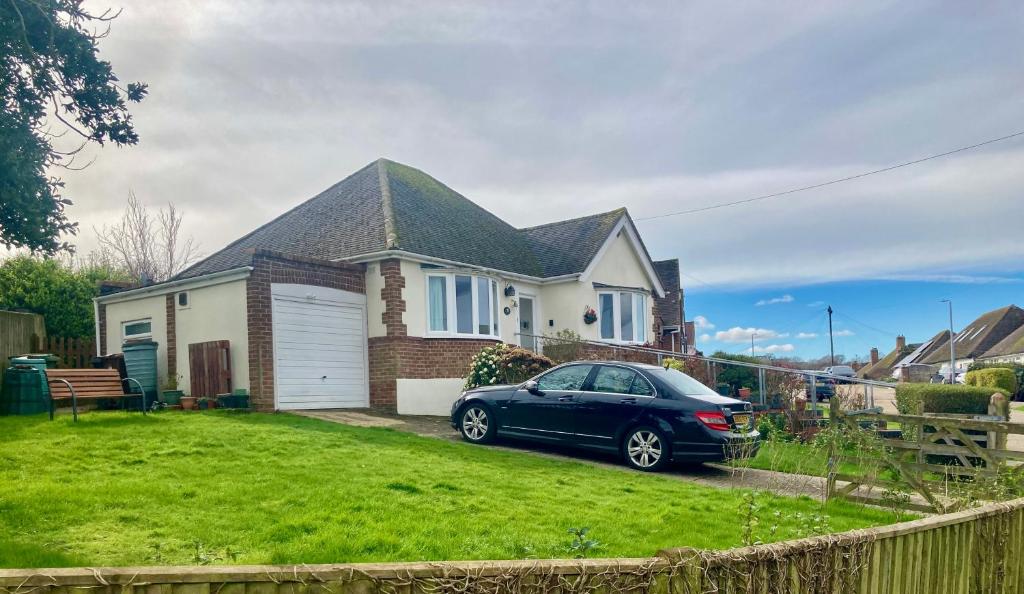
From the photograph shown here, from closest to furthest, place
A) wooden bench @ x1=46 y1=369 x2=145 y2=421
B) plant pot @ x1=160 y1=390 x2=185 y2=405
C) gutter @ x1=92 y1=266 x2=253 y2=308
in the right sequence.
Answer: wooden bench @ x1=46 y1=369 x2=145 y2=421, gutter @ x1=92 y1=266 x2=253 y2=308, plant pot @ x1=160 y1=390 x2=185 y2=405

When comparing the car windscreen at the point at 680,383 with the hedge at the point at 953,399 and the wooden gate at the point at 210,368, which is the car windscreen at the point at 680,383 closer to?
the hedge at the point at 953,399

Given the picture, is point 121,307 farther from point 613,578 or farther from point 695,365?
point 613,578

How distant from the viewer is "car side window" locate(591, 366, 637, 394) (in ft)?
37.4

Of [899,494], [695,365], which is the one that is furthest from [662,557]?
[695,365]

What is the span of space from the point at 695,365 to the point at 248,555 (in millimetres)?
14397

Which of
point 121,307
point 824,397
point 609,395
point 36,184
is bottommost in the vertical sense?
point 824,397

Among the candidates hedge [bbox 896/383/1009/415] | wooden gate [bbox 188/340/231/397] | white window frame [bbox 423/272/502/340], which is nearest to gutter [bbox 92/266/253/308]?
wooden gate [bbox 188/340/231/397]

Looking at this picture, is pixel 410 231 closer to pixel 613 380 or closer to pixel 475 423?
pixel 475 423

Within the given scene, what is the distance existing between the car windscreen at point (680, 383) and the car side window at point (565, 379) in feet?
3.82

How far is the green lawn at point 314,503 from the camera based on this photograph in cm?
555

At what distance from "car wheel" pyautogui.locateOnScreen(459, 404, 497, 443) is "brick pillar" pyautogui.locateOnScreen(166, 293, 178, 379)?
301 inches

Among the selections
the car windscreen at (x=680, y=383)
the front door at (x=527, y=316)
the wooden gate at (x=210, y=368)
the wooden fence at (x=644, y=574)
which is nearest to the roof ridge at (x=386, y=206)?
the wooden gate at (x=210, y=368)

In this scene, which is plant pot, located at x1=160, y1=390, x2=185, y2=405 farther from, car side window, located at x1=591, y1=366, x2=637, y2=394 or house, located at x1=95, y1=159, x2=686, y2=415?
car side window, located at x1=591, y1=366, x2=637, y2=394

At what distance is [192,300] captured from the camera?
53.5 ft
